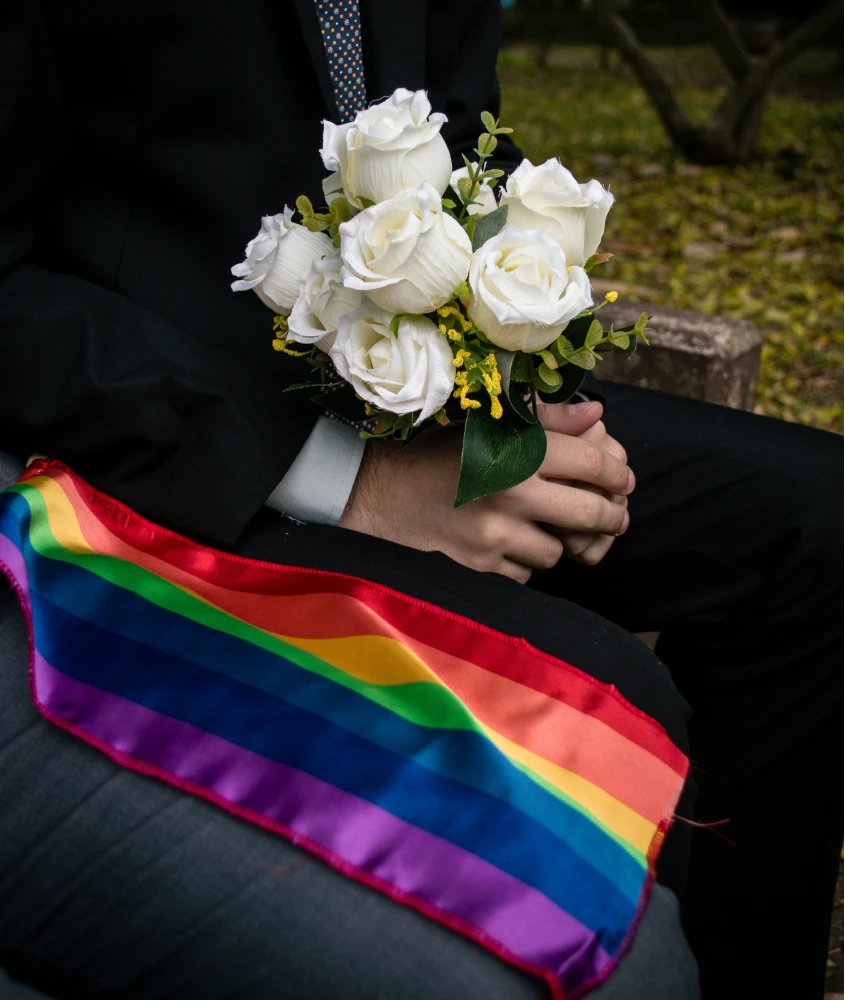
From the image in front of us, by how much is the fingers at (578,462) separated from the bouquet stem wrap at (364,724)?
0.31 m

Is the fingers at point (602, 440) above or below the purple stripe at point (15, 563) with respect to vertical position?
below

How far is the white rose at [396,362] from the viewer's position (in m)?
1.12

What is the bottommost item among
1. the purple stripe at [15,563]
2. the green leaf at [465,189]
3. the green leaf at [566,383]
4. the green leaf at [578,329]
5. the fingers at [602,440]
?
the fingers at [602,440]

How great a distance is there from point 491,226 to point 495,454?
0.28m

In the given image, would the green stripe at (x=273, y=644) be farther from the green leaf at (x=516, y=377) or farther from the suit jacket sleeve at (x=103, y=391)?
the green leaf at (x=516, y=377)

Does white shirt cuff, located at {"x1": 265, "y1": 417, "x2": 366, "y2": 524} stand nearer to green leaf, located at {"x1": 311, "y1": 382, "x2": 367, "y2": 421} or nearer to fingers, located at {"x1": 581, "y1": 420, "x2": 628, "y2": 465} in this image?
green leaf, located at {"x1": 311, "y1": 382, "x2": 367, "y2": 421}

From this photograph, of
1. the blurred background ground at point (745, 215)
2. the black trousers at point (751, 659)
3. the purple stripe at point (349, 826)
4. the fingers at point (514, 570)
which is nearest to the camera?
the purple stripe at point (349, 826)

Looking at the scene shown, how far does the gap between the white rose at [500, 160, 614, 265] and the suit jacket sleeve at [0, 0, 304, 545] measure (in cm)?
46

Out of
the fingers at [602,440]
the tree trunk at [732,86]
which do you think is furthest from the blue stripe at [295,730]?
the tree trunk at [732,86]

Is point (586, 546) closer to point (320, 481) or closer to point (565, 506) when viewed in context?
point (565, 506)

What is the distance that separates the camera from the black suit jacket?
1.26 metres

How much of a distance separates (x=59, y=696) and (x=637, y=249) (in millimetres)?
5590

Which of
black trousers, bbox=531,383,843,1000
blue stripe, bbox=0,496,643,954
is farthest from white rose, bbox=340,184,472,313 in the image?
black trousers, bbox=531,383,843,1000

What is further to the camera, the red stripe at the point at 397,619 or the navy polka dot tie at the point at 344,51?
the navy polka dot tie at the point at 344,51
